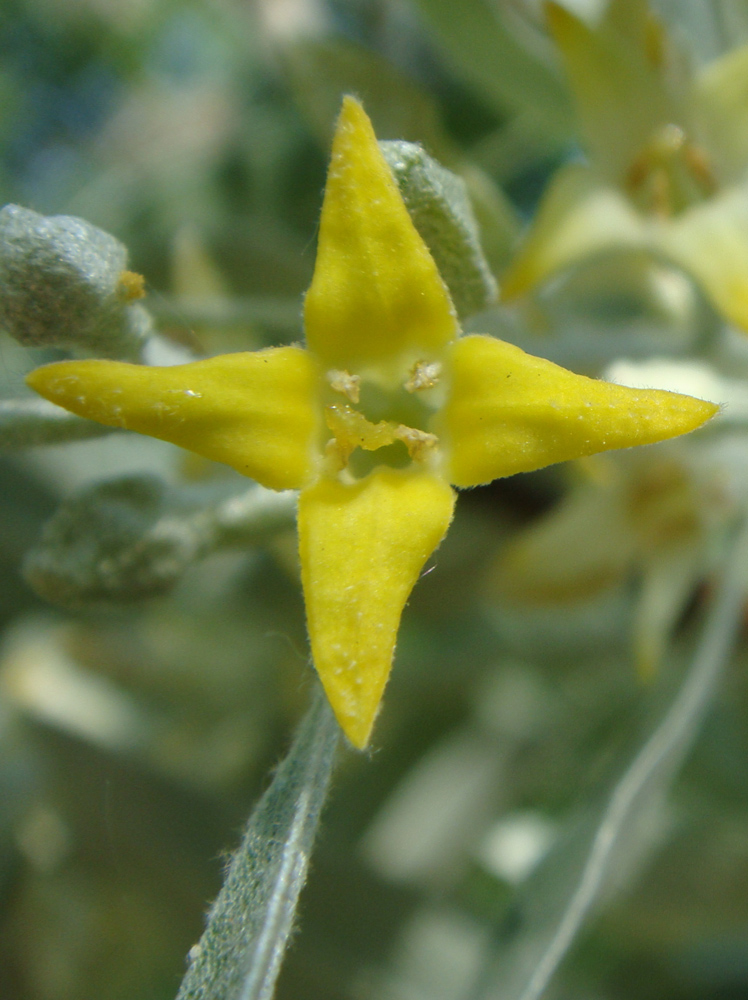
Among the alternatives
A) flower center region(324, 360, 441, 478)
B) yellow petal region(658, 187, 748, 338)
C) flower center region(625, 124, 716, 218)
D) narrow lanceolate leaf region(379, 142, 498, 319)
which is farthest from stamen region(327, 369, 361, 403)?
flower center region(625, 124, 716, 218)

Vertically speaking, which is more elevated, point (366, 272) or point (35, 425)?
point (366, 272)

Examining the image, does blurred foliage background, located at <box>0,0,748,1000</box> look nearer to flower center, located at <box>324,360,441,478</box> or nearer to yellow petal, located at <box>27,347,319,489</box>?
flower center, located at <box>324,360,441,478</box>

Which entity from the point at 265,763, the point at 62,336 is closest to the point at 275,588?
the point at 265,763

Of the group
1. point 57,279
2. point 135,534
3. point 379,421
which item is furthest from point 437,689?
point 57,279

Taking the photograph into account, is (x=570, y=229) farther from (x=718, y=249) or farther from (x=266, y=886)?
(x=266, y=886)

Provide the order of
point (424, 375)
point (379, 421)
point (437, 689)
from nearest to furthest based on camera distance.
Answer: point (424, 375) → point (379, 421) → point (437, 689)

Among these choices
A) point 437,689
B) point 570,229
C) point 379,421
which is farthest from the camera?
point 437,689

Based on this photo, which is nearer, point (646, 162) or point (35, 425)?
point (35, 425)
